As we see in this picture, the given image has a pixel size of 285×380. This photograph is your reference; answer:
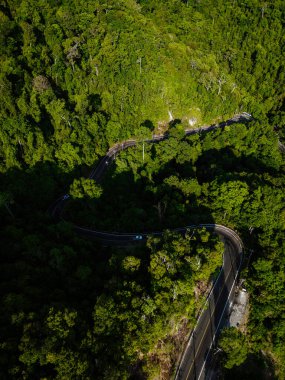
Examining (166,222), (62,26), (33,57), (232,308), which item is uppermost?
(62,26)

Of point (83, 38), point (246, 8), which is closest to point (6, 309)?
point (83, 38)

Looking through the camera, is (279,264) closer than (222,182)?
Yes

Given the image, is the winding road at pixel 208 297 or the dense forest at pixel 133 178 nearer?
the dense forest at pixel 133 178

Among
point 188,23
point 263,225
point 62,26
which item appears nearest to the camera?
point 263,225

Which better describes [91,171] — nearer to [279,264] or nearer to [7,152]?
[7,152]

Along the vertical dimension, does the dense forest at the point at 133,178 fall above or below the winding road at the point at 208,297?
above
